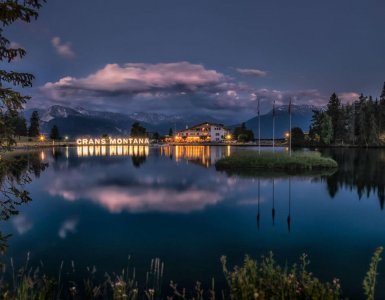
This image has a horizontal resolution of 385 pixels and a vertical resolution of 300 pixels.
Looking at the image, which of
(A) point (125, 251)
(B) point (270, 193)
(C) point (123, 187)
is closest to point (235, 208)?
(B) point (270, 193)

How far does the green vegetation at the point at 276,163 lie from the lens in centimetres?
5941

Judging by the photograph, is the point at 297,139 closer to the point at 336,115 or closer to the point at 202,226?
the point at 336,115

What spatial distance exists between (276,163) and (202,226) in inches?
1523

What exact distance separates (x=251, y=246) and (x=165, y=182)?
29.5 metres

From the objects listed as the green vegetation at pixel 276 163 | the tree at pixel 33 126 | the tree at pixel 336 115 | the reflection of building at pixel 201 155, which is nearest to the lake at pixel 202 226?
the green vegetation at pixel 276 163

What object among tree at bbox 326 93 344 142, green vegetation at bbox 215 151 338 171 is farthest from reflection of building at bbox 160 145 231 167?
tree at bbox 326 93 344 142

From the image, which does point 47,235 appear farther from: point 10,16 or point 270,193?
point 270,193

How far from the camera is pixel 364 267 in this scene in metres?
15.3

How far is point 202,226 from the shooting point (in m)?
23.8

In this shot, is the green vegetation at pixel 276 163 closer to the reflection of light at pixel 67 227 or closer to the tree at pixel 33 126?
the reflection of light at pixel 67 227

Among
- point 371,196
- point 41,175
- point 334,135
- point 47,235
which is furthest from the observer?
point 334,135

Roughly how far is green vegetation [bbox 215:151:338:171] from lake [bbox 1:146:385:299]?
14265 millimetres

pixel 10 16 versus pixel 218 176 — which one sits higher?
pixel 10 16

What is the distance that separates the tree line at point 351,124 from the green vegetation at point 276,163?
89002 millimetres
